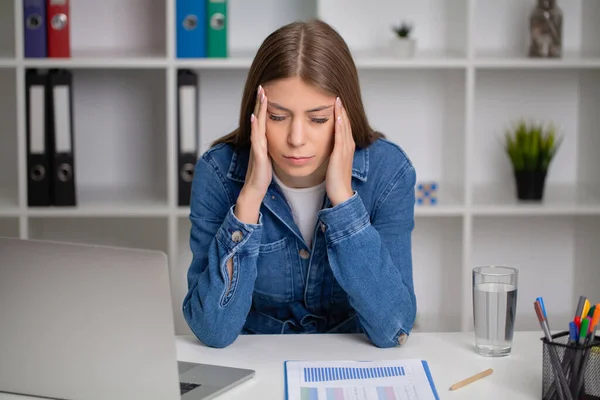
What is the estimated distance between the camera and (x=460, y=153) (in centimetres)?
284

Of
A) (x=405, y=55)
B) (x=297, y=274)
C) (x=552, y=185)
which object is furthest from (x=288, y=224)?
(x=552, y=185)

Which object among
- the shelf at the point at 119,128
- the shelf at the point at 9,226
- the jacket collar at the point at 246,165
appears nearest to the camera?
the jacket collar at the point at 246,165

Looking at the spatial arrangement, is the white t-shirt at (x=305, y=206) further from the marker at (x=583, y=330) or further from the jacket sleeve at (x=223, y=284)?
the marker at (x=583, y=330)

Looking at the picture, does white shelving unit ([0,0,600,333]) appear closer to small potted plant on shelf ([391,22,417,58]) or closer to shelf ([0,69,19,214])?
shelf ([0,69,19,214])

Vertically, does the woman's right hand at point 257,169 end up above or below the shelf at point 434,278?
above

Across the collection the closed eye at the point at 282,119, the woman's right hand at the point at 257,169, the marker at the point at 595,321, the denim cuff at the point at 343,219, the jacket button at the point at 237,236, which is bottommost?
the marker at the point at 595,321

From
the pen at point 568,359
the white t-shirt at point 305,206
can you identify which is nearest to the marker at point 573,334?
the pen at point 568,359

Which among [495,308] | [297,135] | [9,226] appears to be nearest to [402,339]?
[495,308]

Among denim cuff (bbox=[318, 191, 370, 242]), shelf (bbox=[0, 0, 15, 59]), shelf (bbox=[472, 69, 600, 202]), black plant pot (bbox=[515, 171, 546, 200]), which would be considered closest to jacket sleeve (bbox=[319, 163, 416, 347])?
denim cuff (bbox=[318, 191, 370, 242])

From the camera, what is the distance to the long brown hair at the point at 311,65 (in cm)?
163

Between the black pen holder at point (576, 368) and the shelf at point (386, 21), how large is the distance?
1.87 metres

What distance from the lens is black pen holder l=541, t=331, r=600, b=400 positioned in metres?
1.21

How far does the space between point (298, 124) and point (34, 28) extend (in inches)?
54.7

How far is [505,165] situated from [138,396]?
215 cm
